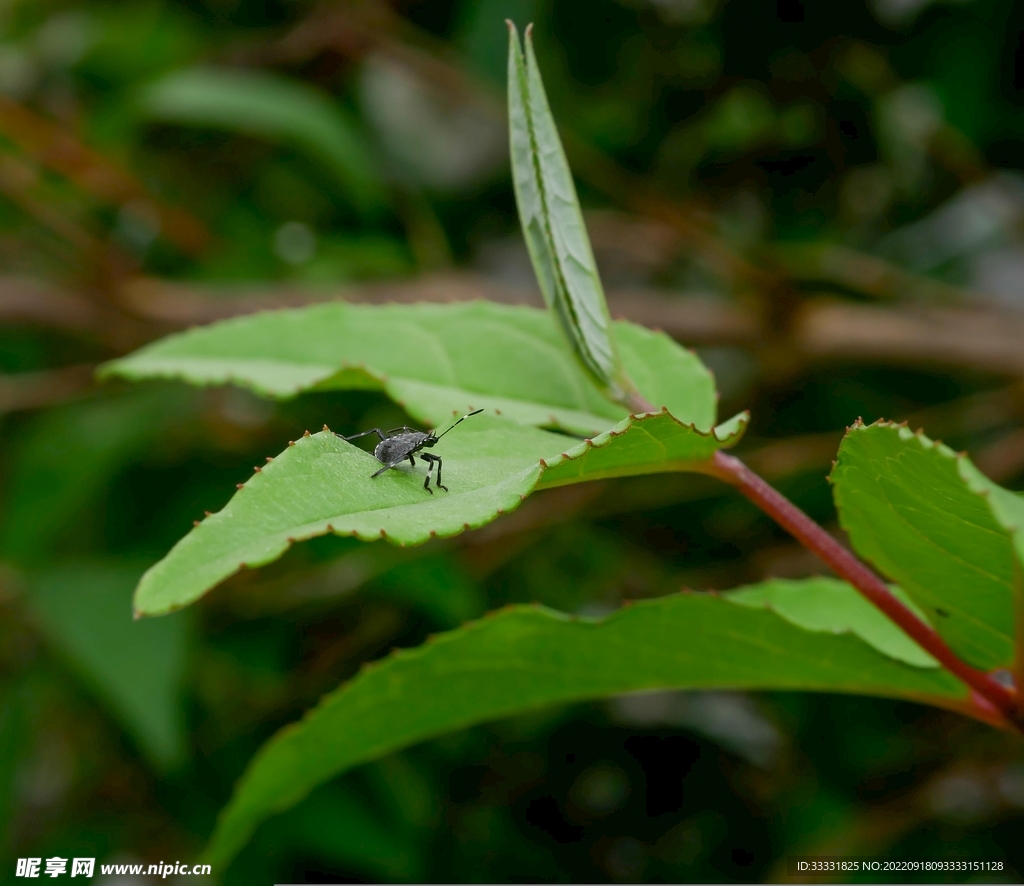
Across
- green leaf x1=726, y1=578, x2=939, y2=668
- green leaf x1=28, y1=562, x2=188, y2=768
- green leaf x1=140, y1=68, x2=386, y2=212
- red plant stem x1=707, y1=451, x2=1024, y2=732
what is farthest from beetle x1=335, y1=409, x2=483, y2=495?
green leaf x1=140, y1=68, x2=386, y2=212

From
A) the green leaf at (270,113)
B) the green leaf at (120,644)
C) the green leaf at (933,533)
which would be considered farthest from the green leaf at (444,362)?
the green leaf at (270,113)

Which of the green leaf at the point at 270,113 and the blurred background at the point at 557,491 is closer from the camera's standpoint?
the blurred background at the point at 557,491

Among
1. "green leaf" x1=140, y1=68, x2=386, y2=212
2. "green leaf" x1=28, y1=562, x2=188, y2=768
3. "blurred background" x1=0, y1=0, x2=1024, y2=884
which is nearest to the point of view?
"green leaf" x1=28, y1=562, x2=188, y2=768

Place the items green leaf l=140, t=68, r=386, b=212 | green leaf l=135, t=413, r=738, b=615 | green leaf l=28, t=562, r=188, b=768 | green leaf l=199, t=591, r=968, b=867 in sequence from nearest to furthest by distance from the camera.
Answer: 1. green leaf l=135, t=413, r=738, b=615
2. green leaf l=199, t=591, r=968, b=867
3. green leaf l=28, t=562, r=188, b=768
4. green leaf l=140, t=68, r=386, b=212

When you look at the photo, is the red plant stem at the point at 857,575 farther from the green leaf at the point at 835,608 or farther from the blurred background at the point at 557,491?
the blurred background at the point at 557,491

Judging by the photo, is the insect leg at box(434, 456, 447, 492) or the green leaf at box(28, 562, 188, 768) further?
the green leaf at box(28, 562, 188, 768)

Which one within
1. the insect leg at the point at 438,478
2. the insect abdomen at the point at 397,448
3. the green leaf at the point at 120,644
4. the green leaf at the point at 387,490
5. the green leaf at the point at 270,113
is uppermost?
the green leaf at the point at 387,490

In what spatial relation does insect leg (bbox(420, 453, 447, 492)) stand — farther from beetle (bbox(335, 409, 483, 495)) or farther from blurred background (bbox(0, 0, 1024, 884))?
blurred background (bbox(0, 0, 1024, 884))
